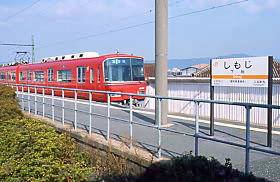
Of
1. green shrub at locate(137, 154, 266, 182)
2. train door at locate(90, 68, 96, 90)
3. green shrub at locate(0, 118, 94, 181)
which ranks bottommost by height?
green shrub at locate(0, 118, 94, 181)

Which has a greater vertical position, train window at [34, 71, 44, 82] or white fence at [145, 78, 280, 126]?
train window at [34, 71, 44, 82]

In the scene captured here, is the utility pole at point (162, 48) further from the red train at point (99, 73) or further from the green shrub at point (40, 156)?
the red train at point (99, 73)

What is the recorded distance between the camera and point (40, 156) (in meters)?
7.60

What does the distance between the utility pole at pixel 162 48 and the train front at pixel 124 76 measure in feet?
23.8

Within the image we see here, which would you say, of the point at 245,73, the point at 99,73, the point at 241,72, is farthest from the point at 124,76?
the point at 245,73

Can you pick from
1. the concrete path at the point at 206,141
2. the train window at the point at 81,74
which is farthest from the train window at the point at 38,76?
the concrete path at the point at 206,141

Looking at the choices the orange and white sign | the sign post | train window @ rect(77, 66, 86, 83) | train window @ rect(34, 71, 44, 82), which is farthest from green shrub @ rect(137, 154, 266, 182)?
train window @ rect(34, 71, 44, 82)

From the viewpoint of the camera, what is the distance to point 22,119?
36.2 ft

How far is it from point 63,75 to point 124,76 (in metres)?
5.44

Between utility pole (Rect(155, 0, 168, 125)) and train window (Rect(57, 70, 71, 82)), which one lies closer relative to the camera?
utility pole (Rect(155, 0, 168, 125))

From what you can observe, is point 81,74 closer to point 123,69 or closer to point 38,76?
point 123,69

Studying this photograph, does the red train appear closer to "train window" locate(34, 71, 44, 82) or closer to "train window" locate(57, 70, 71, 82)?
"train window" locate(57, 70, 71, 82)

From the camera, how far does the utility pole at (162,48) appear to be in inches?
353

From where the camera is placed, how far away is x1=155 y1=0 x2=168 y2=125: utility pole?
353 inches
